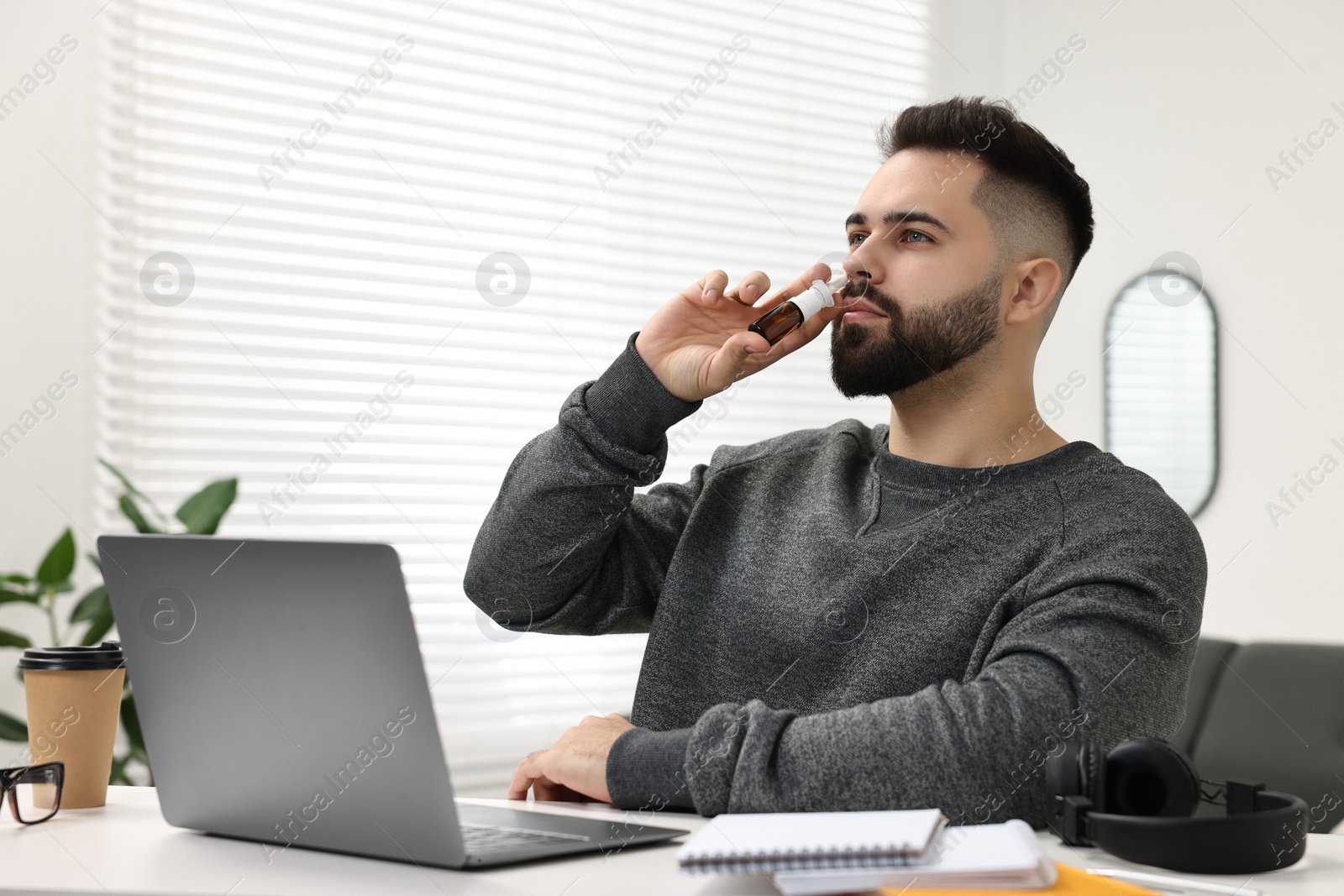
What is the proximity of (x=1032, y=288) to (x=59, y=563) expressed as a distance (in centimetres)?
162

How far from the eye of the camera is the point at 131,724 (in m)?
1.94

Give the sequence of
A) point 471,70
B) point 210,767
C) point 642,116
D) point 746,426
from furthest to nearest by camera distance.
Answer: point 746,426, point 642,116, point 471,70, point 210,767

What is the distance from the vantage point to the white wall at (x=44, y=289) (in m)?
2.10

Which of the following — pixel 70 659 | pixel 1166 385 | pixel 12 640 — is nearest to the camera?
pixel 70 659

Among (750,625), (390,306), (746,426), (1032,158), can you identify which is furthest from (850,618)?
(746,426)

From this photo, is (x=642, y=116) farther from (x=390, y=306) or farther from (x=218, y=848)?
(x=218, y=848)

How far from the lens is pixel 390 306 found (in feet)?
8.21

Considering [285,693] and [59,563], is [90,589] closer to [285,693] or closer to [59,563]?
[59,563]

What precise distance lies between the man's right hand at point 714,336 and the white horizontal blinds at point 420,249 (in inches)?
34.8

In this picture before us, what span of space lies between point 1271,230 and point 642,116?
1525 mm

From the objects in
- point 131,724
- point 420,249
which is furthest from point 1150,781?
point 420,249

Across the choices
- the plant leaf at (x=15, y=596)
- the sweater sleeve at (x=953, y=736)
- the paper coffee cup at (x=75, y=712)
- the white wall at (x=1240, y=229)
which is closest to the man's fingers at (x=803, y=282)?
the sweater sleeve at (x=953, y=736)

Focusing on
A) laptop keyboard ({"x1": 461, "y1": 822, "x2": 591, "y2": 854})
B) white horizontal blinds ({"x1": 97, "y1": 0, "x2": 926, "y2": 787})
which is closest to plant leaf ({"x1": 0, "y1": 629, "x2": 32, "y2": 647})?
white horizontal blinds ({"x1": 97, "y1": 0, "x2": 926, "y2": 787})

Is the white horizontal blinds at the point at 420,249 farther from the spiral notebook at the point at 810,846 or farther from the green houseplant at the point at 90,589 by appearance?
the spiral notebook at the point at 810,846
